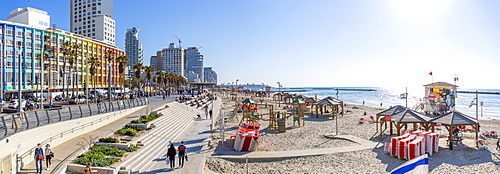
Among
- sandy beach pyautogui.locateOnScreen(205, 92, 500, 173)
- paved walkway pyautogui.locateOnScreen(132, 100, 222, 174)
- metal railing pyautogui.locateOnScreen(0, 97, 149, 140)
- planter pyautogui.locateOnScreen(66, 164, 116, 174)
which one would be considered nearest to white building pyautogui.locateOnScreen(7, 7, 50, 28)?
metal railing pyautogui.locateOnScreen(0, 97, 149, 140)

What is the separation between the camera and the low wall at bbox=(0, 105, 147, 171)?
9.68 meters

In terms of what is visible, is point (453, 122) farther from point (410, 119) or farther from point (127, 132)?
point (127, 132)

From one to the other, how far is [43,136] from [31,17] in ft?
165

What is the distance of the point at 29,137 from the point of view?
1116cm

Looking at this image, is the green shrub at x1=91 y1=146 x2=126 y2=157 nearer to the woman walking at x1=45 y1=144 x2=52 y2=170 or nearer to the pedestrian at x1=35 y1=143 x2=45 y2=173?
the woman walking at x1=45 y1=144 x2=52 y2=170

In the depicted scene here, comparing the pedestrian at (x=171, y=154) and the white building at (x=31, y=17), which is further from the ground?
the white building at (x=31, y=17)

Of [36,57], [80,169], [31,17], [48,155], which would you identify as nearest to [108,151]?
[80,169]

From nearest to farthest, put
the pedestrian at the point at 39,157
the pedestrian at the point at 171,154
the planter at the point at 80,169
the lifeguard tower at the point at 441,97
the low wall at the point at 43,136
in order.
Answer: the pedestrian at the point at 39,157 → the low wall at the point at 43,136 → the planter at the point at 80,169 → the pedestrian at the point at 171,154 → the lifeguard tower at the point at 441,97

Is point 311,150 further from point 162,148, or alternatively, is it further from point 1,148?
point 1,148

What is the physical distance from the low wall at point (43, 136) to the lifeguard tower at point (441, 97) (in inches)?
1411

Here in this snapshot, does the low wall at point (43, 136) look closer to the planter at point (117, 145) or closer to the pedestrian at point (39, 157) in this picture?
the pedestrian at point (39, 157)

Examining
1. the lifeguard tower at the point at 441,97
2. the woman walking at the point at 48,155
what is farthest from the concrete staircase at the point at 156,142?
the lifeguard tower at the point at 441,97

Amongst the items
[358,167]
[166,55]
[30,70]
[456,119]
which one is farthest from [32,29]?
[166,55]

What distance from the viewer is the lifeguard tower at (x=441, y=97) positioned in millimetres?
31891
